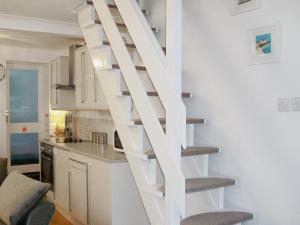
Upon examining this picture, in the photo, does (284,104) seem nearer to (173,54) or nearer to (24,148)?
(173,54)

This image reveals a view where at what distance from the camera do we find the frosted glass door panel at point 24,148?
263 inches

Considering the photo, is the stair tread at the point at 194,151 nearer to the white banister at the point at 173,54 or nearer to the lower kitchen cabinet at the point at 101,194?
the white banister at the point at 173,54

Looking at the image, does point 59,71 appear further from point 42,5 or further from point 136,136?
point 136,136

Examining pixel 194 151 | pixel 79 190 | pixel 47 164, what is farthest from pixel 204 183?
pixel 47 164

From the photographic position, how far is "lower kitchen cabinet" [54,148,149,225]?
11.5 feet

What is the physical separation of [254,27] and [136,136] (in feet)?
4.32

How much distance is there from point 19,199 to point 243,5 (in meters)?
2.44

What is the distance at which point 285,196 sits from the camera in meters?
2.61

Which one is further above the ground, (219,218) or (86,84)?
(86,84)

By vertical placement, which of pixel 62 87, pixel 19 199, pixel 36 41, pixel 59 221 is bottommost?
pixel 59 221

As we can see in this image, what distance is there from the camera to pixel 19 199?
2.79 m

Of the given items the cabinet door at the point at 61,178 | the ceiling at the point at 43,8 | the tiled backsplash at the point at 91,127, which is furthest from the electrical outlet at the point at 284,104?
the cabinet door at the point at 61,178

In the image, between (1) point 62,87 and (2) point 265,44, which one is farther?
(1) point 62,87

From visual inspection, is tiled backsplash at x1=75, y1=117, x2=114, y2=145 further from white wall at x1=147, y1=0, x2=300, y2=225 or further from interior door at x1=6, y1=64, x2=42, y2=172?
white wall at x1=147, y1=0, x2=300, y2=225
